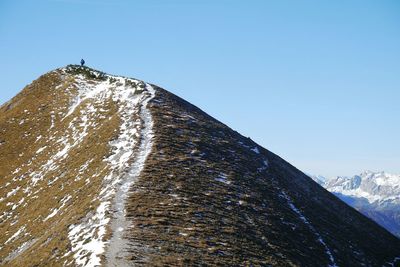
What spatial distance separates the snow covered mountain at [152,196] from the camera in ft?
98.0

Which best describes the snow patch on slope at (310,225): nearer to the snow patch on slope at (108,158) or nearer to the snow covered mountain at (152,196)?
the snow covered mountain at (152,196)

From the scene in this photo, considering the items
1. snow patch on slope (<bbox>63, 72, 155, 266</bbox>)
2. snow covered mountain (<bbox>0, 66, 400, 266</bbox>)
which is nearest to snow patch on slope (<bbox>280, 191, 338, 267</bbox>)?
snow covered mountain (<bbox>0, 66, 400, 266</bbox>)

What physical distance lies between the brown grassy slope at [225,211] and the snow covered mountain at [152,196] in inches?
5.2

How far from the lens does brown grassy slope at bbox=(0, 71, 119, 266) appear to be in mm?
33781

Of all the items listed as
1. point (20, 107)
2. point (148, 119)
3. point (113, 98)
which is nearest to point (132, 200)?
point (148, 119)

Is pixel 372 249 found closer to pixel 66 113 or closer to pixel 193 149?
pixel 193 149

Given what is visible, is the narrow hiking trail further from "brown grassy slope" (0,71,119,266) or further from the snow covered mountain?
"brown grassy slope" (0,71,119,266)

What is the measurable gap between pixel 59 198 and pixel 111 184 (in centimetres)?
696

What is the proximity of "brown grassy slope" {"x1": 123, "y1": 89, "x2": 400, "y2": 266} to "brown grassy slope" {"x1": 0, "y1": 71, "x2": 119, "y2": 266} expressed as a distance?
16.8 feet

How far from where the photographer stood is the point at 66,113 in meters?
64.6

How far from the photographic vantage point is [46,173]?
1955 inches

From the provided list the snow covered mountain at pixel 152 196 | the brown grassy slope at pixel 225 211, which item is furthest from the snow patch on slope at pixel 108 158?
the brown grassy slope at pixel 225 211

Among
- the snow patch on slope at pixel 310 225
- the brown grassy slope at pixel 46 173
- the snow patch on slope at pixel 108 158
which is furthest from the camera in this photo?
the snow patch on slope at pixel 310 225

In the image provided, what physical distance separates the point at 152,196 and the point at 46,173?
770 inches
